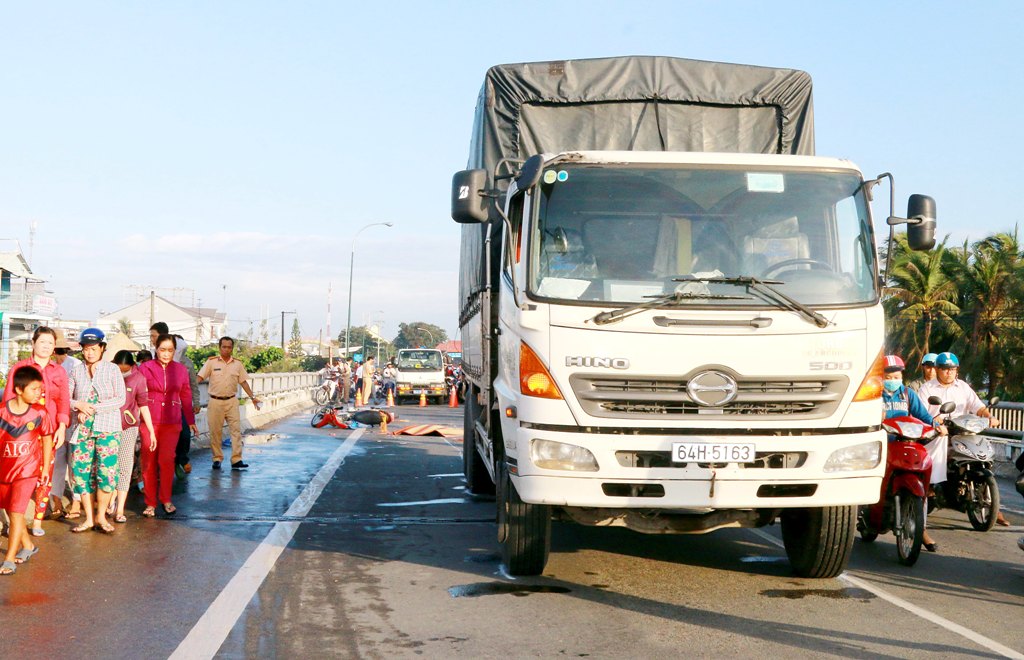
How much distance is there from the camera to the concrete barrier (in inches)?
774

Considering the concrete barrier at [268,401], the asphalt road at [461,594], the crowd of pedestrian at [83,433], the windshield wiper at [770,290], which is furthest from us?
the concrete barrier at [268,401]

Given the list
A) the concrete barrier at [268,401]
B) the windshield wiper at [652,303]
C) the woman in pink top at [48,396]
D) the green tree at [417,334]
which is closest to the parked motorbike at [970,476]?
the windshield wiper at [652,303]

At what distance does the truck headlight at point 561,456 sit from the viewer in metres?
6.50

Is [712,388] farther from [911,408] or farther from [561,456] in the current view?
[911,408]

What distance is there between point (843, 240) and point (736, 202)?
2.34 feet

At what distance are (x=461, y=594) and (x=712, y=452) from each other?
5.88 feet

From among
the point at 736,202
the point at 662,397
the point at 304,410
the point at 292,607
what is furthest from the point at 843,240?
the point at 304,410

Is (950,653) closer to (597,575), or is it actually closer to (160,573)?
(597,575)

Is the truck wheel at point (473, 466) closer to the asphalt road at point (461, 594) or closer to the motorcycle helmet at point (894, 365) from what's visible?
the asphalt road at point (461, 594)

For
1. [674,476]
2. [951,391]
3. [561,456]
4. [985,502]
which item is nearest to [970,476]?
[985,502]

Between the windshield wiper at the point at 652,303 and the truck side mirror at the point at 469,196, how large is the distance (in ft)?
4.03

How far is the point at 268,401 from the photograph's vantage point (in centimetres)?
2830

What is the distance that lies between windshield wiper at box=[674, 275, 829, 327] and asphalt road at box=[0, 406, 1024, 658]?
1.73m

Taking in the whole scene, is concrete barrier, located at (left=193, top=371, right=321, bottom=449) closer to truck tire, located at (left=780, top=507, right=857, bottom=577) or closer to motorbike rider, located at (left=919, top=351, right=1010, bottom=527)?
motorbike rider, located at (left=919, top=351, right=1010, bottom=527)
